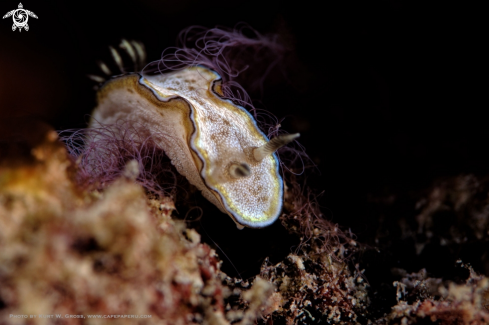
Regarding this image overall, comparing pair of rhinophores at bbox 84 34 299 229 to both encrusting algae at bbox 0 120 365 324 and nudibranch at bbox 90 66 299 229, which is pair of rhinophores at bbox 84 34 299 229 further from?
encrusting algae at bbox 0 120 365 324

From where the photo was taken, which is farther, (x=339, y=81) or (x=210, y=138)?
(x=339, y=81)

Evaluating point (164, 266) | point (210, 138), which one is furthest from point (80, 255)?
point (210, 138)

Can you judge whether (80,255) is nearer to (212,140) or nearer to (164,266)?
(164,266)

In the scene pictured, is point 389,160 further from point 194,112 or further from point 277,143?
point 194,112

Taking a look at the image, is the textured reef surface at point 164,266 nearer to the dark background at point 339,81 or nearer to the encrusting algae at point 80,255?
the encrusting algae at point 80,255

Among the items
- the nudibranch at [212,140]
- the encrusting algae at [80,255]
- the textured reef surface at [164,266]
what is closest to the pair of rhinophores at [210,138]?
the nudibranch at [212,140]
